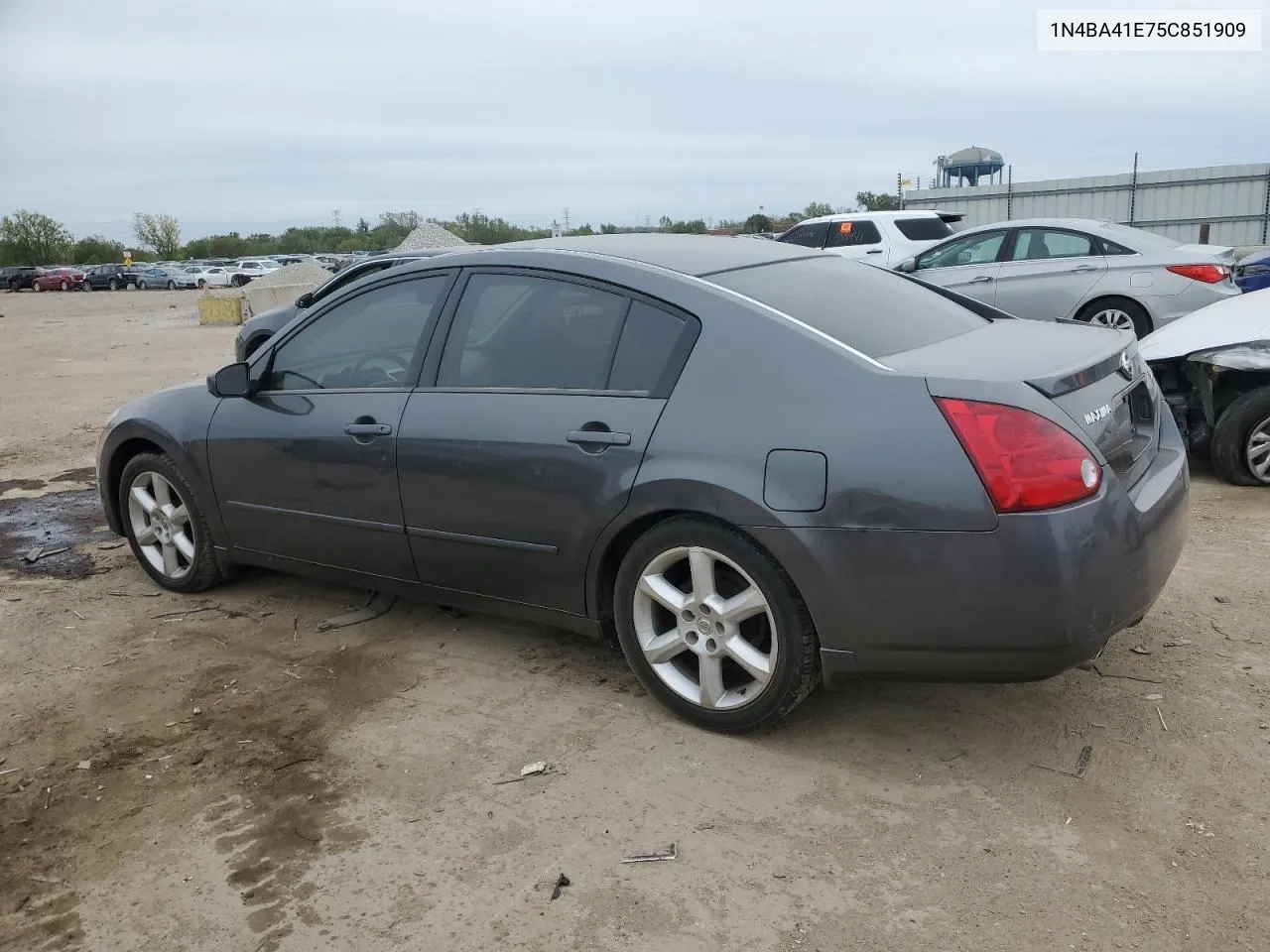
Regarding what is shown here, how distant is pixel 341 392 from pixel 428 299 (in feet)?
1.79

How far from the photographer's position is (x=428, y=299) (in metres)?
4.21

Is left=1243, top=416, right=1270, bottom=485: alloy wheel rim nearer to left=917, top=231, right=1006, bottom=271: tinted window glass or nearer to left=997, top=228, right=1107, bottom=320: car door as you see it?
left=997, top=228, right=1107, bottom=320: car door

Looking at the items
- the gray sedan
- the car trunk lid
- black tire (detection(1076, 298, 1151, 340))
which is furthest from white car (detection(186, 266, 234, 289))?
the car trunk lid

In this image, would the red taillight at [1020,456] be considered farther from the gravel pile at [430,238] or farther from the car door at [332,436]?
the gravel pile at [430,238]

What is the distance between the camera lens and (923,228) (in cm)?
1547

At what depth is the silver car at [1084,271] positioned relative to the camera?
941 centimetres

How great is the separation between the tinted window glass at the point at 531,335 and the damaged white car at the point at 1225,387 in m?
4.07

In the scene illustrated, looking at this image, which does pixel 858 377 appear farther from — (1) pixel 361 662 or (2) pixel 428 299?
(1) pixel 361 662

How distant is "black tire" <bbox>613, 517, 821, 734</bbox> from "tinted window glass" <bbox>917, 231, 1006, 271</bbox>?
8.53 metres

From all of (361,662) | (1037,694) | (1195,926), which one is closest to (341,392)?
(361,662)

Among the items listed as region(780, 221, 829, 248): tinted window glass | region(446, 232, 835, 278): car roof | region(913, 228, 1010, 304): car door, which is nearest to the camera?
region(446, 232, 835, 278): car roof

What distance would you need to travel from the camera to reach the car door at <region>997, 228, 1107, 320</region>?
9969 millimetres

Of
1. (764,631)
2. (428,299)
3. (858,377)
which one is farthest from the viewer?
(428,299)

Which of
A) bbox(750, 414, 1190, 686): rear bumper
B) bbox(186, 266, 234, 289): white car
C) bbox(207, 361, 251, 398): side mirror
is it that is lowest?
bbox(186, 266, 234, 289): white car
